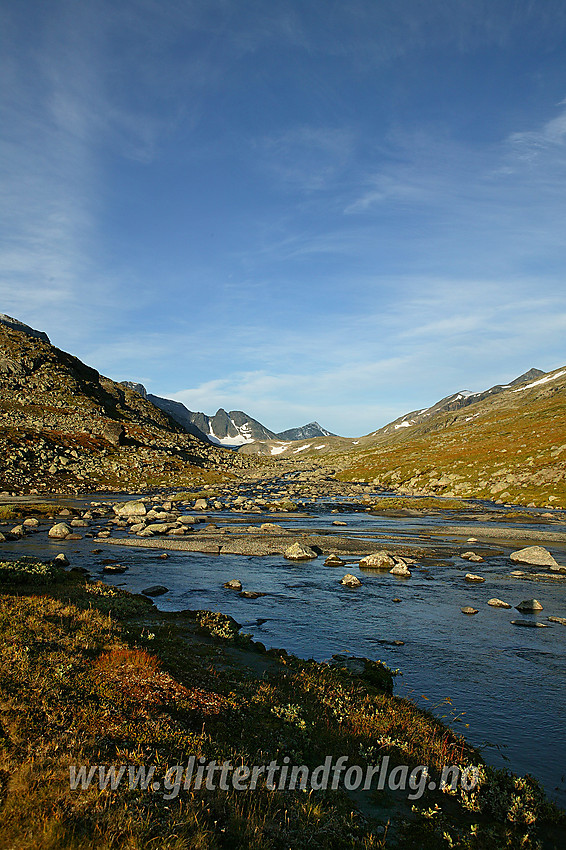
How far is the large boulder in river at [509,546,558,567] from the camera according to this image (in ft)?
139

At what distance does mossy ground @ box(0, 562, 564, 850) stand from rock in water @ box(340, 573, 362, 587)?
17.4 metres

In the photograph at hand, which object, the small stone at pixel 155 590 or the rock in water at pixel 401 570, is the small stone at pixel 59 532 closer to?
the small stone at pixel 155 590

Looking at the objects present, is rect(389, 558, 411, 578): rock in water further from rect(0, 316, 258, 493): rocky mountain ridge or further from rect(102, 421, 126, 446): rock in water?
rect(102, 421, 126, 446): rock in water

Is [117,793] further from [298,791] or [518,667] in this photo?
[518,667]

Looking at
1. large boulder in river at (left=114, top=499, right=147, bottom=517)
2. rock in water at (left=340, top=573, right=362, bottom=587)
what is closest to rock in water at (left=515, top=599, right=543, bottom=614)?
rock in water at (left=340, top=573, right=362, bottom=587)

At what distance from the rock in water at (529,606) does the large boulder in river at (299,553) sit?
20667 mm

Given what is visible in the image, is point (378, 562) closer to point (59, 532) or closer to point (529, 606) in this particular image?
point (529, 606)

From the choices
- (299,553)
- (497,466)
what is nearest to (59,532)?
(299,553)

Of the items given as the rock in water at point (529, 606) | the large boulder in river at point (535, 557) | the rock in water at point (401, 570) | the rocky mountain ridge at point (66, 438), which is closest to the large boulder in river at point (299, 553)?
the rock in water at point (401, 570)

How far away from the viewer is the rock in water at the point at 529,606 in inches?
1136

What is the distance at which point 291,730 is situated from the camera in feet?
40.5

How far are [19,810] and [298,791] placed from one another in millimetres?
5611

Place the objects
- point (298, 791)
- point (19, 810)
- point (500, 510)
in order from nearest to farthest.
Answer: point (19, 810)
point (298, 791)
point (500, 510)

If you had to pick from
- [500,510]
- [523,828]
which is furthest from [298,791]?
[500,510]
